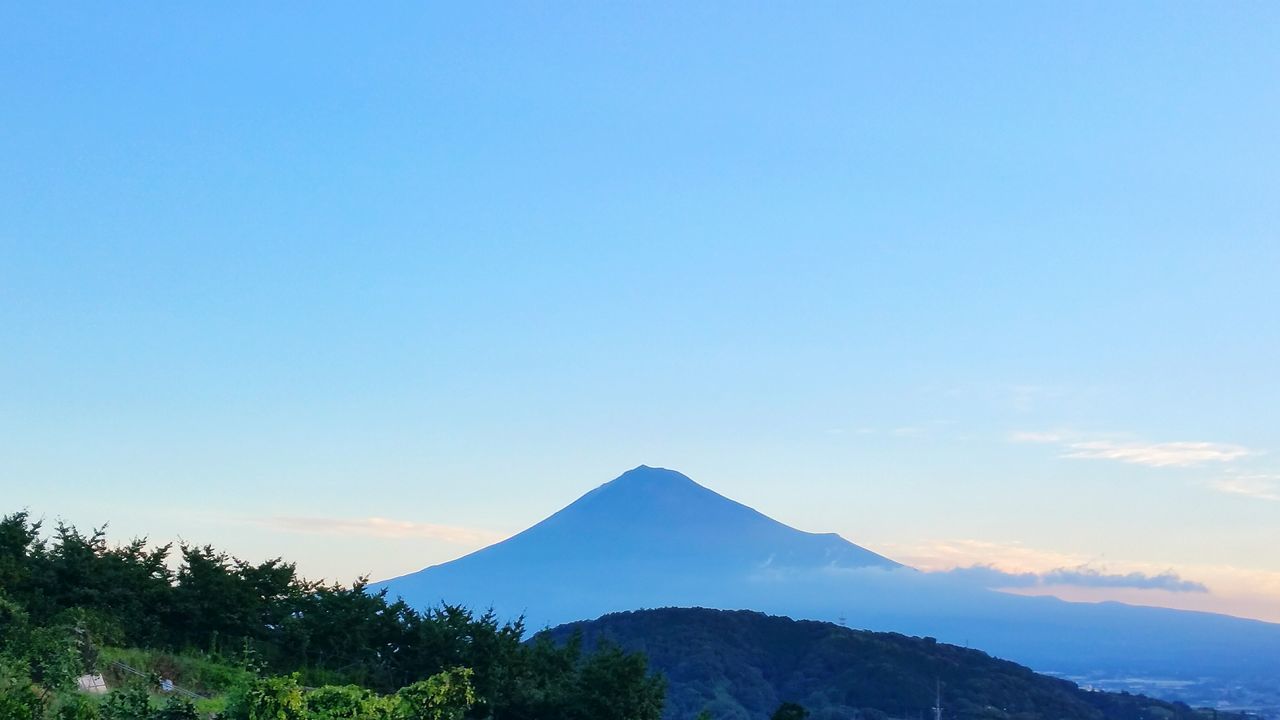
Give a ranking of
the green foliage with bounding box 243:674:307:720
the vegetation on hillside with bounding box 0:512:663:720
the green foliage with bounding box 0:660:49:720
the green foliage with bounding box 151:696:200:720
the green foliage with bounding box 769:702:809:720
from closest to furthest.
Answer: the green foliage with bounding box 0:660:49:720 → the green foliage with bounding box 243:674:307:720 → the green foliage with bounding box 151:696:200:720 → the vegetation on hillside with bounding box 0:512:663:720 → the green foliage with bounding box 769:702:809:720


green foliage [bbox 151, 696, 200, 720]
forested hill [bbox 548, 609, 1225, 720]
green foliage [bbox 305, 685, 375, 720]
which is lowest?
forested hill [bbox 548, 609, 1225, 720]

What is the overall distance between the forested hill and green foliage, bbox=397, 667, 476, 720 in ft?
194

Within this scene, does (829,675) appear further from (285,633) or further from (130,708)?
(130,708)

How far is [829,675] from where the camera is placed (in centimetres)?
8044

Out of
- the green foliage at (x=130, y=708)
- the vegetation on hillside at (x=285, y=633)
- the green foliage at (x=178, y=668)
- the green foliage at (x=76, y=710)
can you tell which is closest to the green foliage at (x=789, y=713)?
the vegetation on hillside at (x=285, y=633)

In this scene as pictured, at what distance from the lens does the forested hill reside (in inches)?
2928

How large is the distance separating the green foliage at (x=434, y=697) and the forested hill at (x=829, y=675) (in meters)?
59.0

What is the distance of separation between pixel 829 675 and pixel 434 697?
7236 cm

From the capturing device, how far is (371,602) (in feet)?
72.7

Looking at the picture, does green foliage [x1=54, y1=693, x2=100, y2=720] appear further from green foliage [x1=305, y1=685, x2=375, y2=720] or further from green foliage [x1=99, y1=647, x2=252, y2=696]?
green foliage [x1=99, y1=647, x2=252, y2=696]

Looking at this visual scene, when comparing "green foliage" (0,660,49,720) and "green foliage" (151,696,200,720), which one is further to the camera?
"green foliage" (151,696,200,720)

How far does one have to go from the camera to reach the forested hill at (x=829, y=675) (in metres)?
74.4

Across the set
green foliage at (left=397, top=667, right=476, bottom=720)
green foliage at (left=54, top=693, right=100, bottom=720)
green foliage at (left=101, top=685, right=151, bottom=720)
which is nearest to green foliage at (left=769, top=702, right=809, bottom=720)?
green foliage at (left=397, top=667, right=476, bottom=720)

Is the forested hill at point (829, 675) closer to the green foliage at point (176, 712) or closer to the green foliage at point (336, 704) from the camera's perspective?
the green foliage at point (336, 704)
